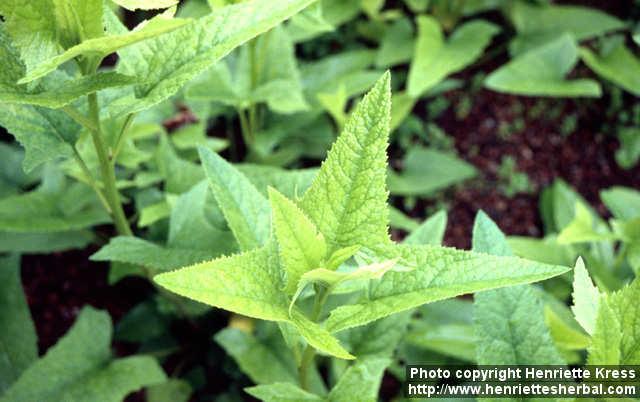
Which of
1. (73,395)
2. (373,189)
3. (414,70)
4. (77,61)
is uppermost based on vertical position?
(77,61)

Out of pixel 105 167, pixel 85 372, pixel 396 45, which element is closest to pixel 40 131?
pixel 105 167

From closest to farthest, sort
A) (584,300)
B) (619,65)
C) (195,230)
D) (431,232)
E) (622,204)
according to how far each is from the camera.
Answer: (584,300), (195,230), (431,232), (622,204), (619,65)

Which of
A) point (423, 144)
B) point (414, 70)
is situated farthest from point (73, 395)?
point (423, 144)

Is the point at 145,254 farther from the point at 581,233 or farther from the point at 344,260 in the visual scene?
the point at 581,233

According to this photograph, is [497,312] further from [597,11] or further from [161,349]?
[597,11]

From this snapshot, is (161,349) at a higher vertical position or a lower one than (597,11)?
lower

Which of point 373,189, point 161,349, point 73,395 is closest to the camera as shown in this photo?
point 373,189
